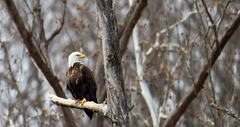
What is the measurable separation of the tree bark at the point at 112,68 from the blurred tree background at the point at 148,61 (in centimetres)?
83

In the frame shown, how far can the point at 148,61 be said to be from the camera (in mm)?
11164

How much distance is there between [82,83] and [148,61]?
489cm

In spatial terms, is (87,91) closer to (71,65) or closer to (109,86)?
(71,65)

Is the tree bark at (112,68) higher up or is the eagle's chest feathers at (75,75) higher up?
the tree bark at (112,68)

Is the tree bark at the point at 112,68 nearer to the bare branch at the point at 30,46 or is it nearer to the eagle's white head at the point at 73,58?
the eagle's white head at the point at 73,58

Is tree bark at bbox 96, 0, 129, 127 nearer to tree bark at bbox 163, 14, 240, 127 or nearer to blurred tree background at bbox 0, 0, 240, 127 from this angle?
blurred tree background at bbox 0, 0, 240, 127

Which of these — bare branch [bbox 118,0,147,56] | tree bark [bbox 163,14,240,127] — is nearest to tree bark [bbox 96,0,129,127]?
tree bark [bbox 163,14,240,127]

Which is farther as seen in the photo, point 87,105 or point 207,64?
point 207,64

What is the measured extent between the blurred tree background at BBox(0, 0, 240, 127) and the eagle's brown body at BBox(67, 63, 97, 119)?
0.87 metres

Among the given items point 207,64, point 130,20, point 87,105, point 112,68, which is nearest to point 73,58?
point 87,105

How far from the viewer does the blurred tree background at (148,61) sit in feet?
25.7

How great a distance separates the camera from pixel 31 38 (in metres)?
7.23

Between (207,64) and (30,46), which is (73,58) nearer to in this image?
(30,46)

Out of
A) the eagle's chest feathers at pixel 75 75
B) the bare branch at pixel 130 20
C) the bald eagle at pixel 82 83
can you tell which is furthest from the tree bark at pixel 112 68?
the bare branch at pixel 130 20
